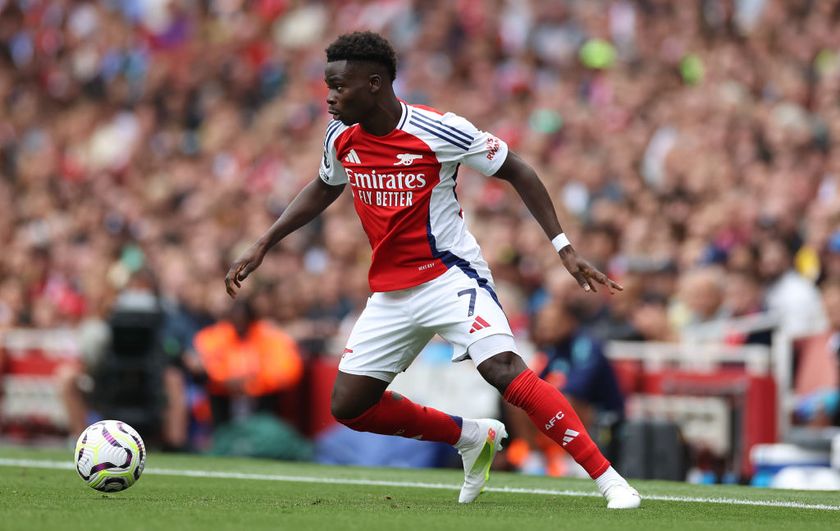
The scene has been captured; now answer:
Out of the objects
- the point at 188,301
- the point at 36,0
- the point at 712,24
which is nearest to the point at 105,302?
the point at 188,301

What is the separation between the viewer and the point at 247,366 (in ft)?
48.2

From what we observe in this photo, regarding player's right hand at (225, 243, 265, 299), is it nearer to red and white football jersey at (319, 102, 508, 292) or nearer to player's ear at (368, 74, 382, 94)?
red and white football jersey at (319, 102, 508, 292)

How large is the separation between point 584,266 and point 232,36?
15.5 meters

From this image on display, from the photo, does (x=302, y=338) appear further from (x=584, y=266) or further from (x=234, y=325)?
(x=584, y=266)

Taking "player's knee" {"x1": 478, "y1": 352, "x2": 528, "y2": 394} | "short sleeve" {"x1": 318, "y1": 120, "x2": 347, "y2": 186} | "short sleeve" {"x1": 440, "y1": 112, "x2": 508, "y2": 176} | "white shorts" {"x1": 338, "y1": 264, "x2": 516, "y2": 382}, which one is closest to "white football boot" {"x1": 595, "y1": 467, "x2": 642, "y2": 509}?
"player's knee" {"x1": 478, "y1": 352, "x2": 528, "y2": 394}

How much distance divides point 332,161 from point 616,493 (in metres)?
2.28

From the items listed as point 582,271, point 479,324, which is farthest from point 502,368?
point 582,271

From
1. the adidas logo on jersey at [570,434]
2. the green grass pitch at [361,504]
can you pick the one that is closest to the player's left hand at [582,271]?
the adidas logo on jersey at [570,434]

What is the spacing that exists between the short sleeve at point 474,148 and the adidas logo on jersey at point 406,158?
0.20 meters

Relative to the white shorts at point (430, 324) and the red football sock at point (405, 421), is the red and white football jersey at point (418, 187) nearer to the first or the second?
the white shorts at point (430, 324)

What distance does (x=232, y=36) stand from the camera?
22.0m

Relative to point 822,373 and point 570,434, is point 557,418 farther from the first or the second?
point 822,373

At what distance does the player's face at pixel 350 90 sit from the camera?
7438 mm

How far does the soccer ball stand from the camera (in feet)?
24.9
